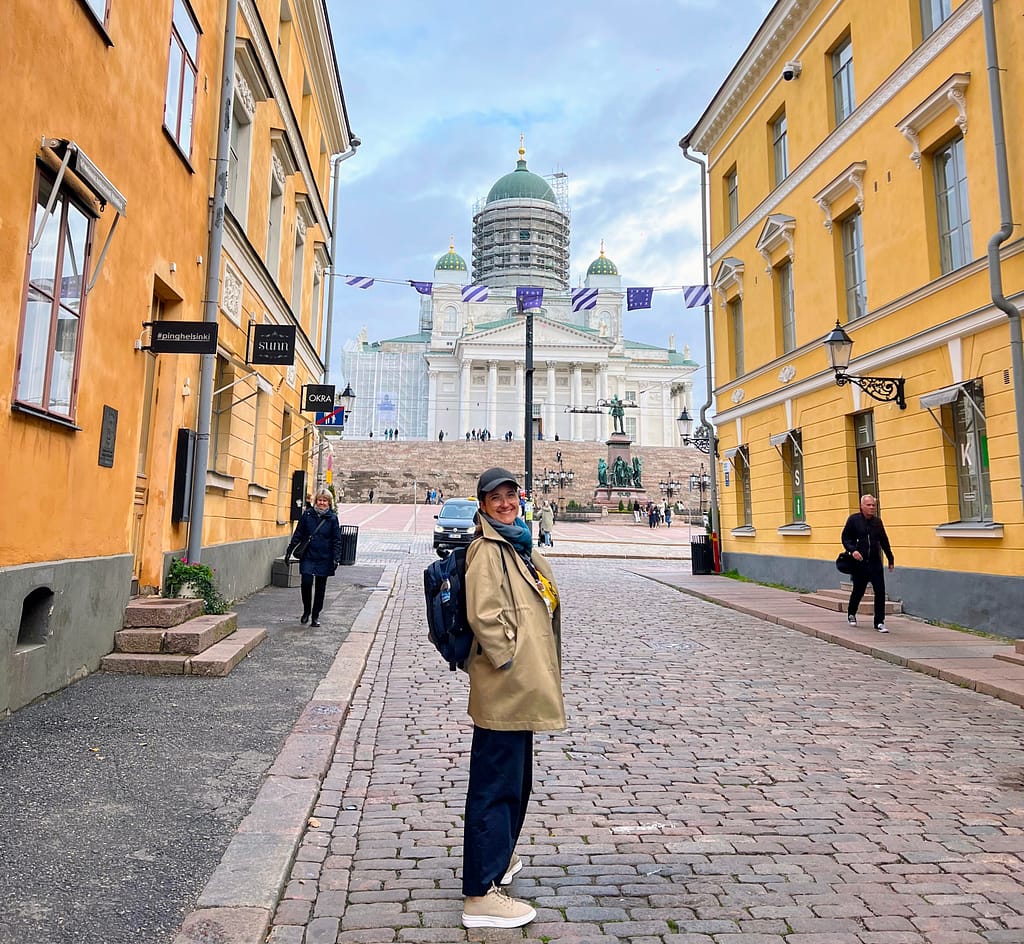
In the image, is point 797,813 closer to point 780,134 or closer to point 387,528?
point 780,134

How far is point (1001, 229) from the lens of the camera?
10039mm

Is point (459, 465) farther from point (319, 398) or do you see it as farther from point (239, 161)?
point (239, 161)

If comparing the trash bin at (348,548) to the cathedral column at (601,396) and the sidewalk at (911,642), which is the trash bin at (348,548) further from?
the cathedral column at (601,396)

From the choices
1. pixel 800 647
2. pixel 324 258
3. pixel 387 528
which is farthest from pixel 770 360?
pixel 387 528

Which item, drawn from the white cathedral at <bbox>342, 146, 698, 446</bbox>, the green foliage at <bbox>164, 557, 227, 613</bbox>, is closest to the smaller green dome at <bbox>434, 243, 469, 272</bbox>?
the white cathedral at <bbox>342, 146, 698, 446</bbox>

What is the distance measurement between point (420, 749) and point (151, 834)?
2126mm

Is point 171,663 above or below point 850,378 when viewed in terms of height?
below

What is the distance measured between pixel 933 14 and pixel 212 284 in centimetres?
1114

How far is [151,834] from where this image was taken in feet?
12.6

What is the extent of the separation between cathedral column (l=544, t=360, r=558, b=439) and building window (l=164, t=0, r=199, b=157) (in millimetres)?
79305

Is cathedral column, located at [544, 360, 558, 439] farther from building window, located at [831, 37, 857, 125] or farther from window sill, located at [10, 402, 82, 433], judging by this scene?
window sill, located at [10, 402, 82, 433]

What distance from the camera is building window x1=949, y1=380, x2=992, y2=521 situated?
10.9 metres

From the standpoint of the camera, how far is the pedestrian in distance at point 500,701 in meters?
3.22

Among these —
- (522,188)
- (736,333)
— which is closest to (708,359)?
(736,333)
